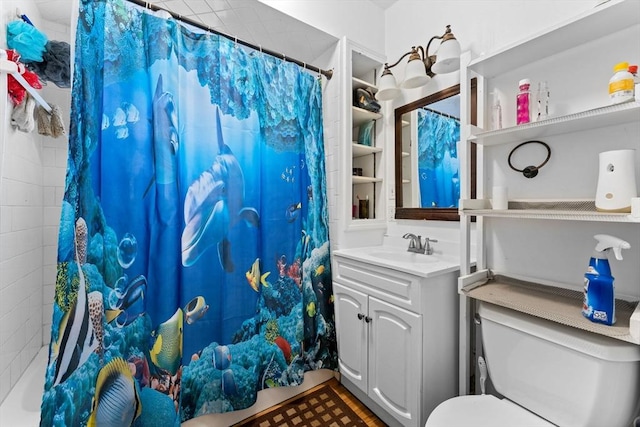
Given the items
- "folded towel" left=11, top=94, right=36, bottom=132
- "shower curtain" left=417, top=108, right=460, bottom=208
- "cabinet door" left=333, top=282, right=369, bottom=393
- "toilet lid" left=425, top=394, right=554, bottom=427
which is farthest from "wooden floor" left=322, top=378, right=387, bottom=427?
"folded towel" left=11, top=94, right=36, bottom=132

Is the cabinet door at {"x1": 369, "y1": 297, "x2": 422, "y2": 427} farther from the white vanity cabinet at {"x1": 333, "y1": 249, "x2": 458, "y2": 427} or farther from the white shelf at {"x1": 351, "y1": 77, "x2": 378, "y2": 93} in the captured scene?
the white shelf at {"x1": 351, "y1": 77, "x2": 378, "y2": 93}

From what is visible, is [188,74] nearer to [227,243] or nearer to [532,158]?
[227,243]

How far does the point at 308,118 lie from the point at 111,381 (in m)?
1.70

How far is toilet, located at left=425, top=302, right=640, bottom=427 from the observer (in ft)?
2.68

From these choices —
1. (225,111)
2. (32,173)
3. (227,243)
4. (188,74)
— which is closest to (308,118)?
(225,111)

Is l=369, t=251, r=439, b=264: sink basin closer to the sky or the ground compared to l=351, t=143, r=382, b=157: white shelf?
closer to the ground

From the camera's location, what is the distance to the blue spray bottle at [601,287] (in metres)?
0.84

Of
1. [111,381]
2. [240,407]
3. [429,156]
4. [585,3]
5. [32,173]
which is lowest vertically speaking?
[240,407]

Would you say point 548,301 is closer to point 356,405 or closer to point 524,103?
point 524,103

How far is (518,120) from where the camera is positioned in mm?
1159

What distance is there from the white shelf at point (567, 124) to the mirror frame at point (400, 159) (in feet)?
0.72

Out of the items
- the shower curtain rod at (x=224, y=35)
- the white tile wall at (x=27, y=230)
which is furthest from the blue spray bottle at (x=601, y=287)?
the white tile wall at (x=27, y=230)

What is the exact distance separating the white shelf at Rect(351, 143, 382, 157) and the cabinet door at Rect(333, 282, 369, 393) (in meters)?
0.97

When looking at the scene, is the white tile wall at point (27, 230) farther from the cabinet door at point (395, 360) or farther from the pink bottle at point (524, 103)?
the pink bottle at point (524, 103)
